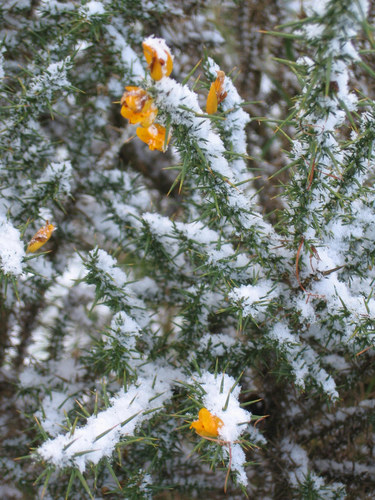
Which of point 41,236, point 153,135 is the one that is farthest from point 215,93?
point 41,236

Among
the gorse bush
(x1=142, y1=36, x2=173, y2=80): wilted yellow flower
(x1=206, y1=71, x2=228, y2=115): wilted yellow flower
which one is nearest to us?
(x1=142, y1=36, x2=173, y2=80): wilted yellow flower

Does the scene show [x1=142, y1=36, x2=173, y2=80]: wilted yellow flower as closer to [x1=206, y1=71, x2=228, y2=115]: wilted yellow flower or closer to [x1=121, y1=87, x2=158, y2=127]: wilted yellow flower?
[x1=121, y1=87, x2=158, y2=127]: wilted yellow flower

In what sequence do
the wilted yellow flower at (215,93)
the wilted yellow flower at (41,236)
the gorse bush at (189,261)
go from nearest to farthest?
the gorse bush at (189,261) < the wilted yellow flower at (215,93) < the wilted yellow flower at (41,236)

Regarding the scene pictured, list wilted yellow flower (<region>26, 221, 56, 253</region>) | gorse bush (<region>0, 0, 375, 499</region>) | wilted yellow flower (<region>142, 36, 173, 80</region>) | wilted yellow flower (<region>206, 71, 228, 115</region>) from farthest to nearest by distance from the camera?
1. wilted yellow flower (<region>26, 221, 56, 253</region>)
2. wilted yellow flower (<region>206, 71, 228, 115</region>)
3. gorse bush (<region>0, 0, 375, 499</region>)
4. wilted yellow flower (<region>142, 36, 173, 80</region>)

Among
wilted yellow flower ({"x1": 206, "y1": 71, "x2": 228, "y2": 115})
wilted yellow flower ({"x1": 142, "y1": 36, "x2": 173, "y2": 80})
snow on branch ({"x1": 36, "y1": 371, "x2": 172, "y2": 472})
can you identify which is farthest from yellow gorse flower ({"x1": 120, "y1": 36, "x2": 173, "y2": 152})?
snow on branch ({"x1": 36, "y1": 371, "x2": 172, "y2": 472})

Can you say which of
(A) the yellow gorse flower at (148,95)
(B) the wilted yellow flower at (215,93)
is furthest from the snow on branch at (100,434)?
(B) the wilted yellow flower at (215,93)

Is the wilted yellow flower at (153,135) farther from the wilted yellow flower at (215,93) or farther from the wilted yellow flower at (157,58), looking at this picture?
the wilted yellow flower at (215,93)

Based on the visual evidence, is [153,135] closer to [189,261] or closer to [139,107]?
[139,107]

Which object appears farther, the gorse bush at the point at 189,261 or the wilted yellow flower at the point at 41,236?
the wilted yellow flower at the point at 41,236
